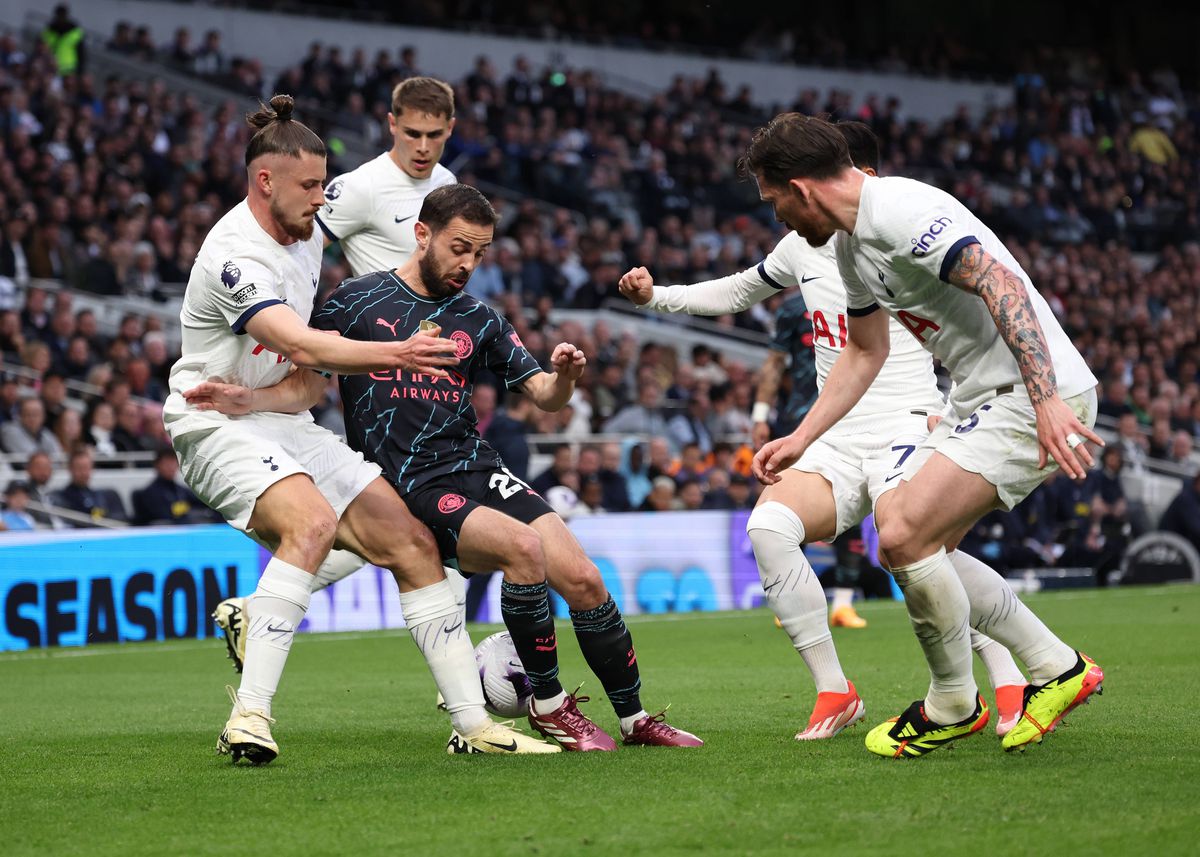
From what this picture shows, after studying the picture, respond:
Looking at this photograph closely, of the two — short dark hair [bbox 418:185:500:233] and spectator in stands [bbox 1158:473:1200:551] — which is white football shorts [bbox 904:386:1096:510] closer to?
short dark hair [bbox 418:185:500:233]

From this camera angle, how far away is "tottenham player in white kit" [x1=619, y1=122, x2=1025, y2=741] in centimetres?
630

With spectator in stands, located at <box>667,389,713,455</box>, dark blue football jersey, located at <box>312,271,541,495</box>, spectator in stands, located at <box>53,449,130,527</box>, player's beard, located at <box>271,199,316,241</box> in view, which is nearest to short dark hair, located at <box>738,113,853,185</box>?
dark blue football jersey, located at <box>312,271,541,495</box>

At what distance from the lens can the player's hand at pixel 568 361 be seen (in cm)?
575

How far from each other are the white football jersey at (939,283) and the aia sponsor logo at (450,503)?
1.66 m

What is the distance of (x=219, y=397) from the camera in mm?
5895

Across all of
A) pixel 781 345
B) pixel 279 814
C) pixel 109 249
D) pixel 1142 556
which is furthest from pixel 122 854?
pixel 1142 556

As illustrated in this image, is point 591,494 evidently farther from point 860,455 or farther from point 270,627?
point 270,627

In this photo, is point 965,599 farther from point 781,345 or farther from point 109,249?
point 109,249

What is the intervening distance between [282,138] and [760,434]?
5361 mm

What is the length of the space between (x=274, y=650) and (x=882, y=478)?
2.63 m

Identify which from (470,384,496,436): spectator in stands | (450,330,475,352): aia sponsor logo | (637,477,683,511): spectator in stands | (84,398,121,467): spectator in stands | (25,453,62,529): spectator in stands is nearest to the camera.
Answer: (450,330,475,352): aia sponsor logo

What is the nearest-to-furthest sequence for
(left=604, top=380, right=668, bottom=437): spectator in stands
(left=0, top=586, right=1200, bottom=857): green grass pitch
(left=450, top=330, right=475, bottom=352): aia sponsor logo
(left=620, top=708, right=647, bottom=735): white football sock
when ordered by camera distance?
(left=0, top=586, right=1200, bottom=857): green grass pitch < (left=620, top=708, right=647, bottom=735): white football sock < (left=450, top=330, right=475, bottom=352): aia sponsor logo < (left=604, top=380, right=668, bottom=437): spectator in stands

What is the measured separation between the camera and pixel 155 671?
980 centimetres

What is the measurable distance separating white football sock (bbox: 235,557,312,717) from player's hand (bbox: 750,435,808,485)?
1.70 metres
